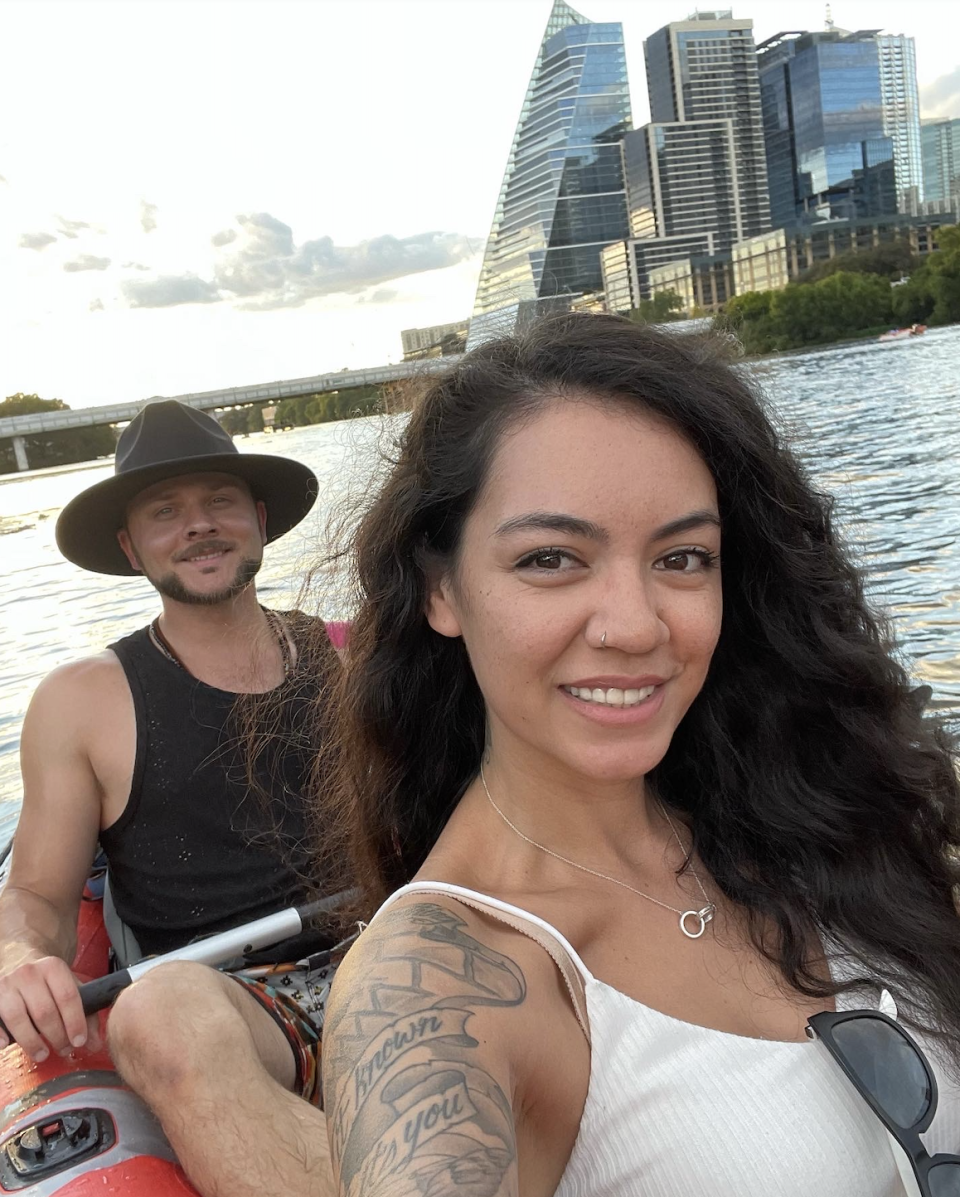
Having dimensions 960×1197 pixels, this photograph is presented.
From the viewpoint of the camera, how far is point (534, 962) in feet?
3.98

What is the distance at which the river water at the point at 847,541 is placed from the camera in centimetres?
225

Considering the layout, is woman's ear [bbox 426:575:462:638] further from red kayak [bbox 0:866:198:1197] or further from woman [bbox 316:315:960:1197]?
red kayak [bbox 0:866:198:1197]

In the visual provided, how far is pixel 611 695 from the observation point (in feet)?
4.35

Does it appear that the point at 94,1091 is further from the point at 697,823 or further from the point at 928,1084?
the point at 928,1084

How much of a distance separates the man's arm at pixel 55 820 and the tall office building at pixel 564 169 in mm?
73824

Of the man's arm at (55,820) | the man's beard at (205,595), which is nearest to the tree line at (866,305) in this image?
the man's beard at (205,595)

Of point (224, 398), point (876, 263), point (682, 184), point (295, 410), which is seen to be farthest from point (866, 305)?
point (682, 184)

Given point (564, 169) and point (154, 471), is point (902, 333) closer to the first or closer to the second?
point (564, 169)

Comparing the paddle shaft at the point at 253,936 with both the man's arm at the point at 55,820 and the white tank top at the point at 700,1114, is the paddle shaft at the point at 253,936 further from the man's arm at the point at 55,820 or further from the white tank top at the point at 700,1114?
the white tank top at the point at 700,1114

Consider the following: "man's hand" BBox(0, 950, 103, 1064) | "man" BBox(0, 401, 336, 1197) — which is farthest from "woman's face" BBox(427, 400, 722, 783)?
"man's hand" BBox(0, 950, 103, 1064)

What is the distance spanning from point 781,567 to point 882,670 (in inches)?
10.3

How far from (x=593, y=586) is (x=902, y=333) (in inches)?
2096

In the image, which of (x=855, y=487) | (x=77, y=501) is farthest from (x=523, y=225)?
(x=77, y=501)

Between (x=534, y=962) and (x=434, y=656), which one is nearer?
(x=534, y=962)
